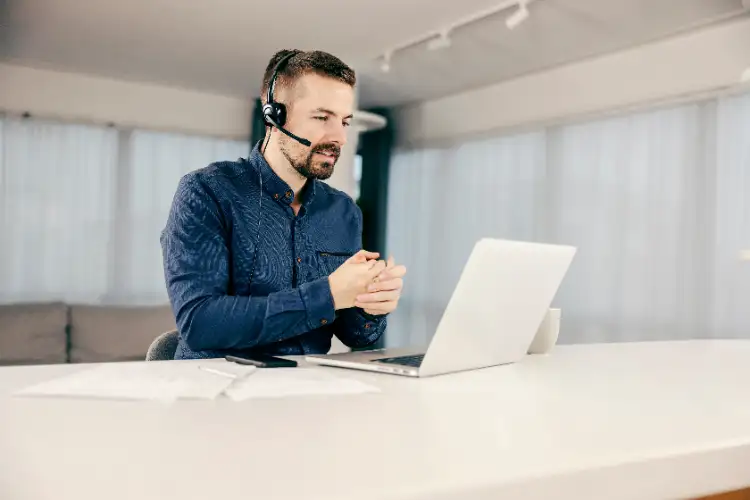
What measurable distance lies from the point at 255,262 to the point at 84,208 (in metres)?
4.17

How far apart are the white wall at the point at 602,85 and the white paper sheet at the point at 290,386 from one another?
354 centimetres

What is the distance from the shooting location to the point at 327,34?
13.6ft

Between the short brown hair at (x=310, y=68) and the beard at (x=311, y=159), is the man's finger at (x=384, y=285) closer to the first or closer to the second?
the beard at (x=311, y=159)

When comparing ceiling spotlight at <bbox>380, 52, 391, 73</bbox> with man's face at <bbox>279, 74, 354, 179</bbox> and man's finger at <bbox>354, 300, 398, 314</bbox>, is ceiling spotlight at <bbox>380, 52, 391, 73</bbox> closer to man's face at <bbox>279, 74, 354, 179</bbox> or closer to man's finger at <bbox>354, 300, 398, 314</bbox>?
man's face at <bbox>279, 74, 354, 179</bbox>

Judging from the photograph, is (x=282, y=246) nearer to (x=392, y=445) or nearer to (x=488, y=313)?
(x=488, y=313)

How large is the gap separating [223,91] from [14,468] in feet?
18.2

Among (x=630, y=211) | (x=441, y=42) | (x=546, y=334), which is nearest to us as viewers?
(x=546, y=334)

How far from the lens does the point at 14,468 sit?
1.59 feet

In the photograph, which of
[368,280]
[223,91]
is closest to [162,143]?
[223,91]

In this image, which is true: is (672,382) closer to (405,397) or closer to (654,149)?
(405,397)

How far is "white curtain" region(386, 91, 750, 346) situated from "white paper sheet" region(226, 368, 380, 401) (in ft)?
10.9

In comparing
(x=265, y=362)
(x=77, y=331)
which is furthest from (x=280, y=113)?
(x=77, y=331)

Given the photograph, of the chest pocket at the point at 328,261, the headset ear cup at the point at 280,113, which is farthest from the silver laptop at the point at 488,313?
the headset ear cup at the point at 280,113

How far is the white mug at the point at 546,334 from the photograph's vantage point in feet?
4.48
